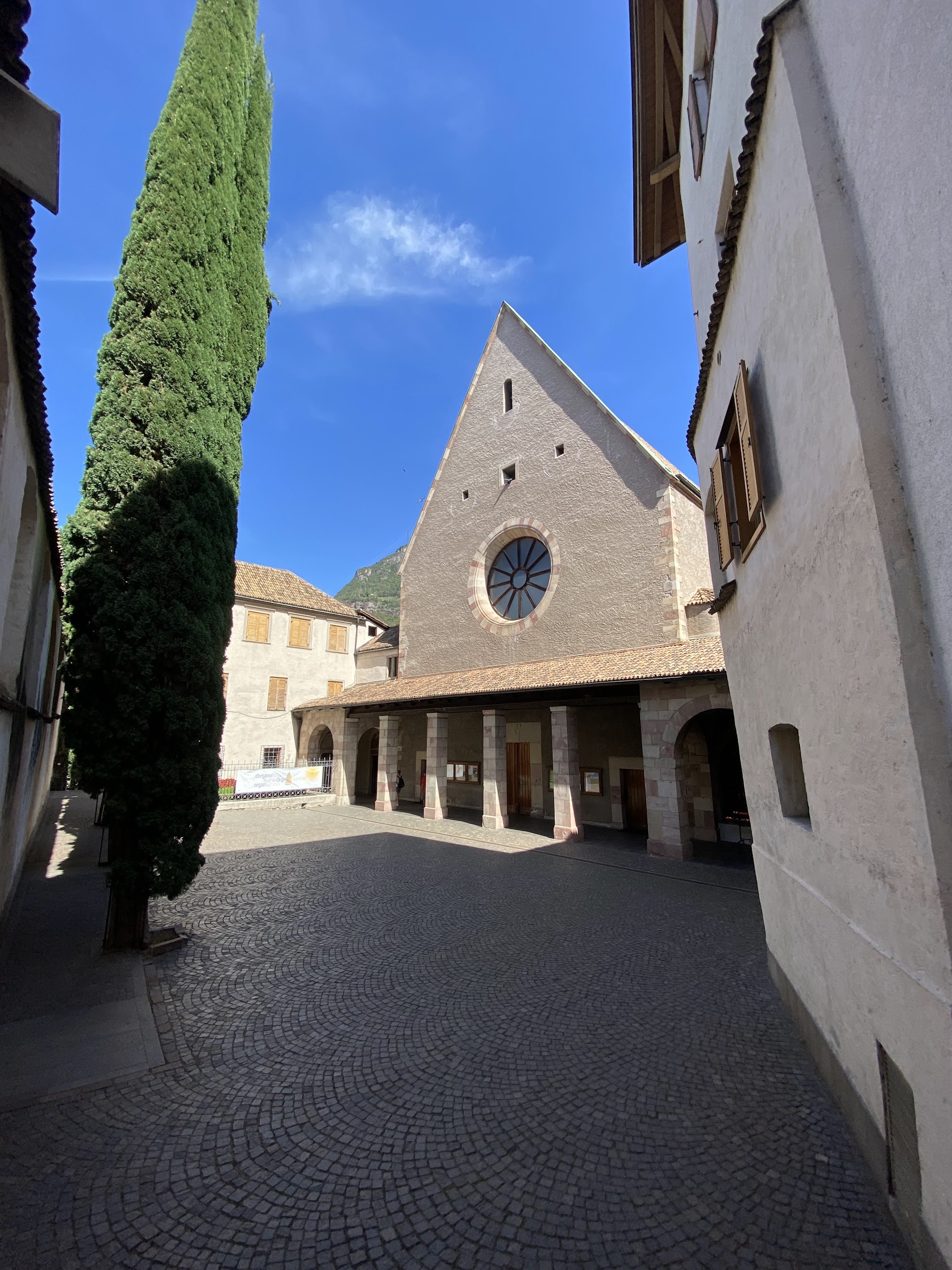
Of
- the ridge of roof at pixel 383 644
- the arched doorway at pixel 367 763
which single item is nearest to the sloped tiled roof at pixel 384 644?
the ridge of roof at pixel 383 644

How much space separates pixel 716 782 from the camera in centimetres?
1366

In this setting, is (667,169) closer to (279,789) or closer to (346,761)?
(346,761)

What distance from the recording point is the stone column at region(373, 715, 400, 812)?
1827 centimetres

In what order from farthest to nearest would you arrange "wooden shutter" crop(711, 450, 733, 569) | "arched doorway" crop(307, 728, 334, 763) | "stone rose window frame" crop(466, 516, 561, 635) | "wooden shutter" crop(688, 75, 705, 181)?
"arched doorway" crop(307, 728, 334, 763) → "stone rose window frame" crop(466, 516, 561, 635) → "wooden shutter" crop(688, 75, 705, 181) → "wooden shutter" crop(711, 450, 733, 569)

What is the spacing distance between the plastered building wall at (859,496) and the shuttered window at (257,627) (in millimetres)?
22629

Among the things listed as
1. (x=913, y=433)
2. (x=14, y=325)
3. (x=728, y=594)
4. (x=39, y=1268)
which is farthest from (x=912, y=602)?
(x=14, y=325)

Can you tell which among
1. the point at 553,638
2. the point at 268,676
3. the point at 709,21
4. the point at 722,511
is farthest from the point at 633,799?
the point at 268,676

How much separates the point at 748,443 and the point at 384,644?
22234 mm

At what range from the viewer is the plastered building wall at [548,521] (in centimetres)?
1369

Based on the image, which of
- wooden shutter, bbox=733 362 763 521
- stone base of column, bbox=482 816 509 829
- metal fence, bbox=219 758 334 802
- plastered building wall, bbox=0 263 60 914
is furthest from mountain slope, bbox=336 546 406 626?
wooden shutter, bbox=733 362 763 521

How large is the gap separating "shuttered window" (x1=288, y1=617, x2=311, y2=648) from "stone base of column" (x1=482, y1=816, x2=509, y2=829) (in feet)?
44.8

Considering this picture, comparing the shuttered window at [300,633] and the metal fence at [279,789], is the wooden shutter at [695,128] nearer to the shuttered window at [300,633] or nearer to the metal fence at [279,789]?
the metal fence at [279,789]

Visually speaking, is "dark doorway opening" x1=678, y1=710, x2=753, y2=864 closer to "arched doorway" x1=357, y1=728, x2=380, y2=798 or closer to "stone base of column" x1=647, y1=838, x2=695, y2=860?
"stone base of column" x1=647, y1=838, x2=695, y2=860

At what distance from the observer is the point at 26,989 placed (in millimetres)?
5332
